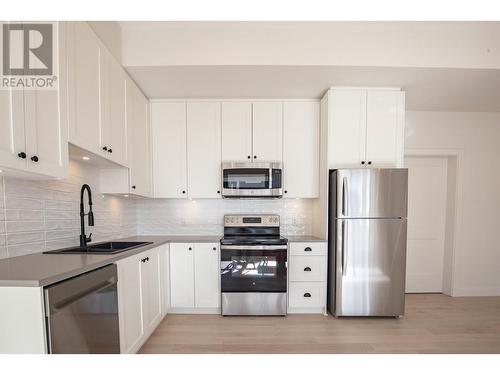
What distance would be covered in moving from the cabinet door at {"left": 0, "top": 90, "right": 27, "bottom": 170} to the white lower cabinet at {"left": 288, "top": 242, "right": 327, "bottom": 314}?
7.24ft

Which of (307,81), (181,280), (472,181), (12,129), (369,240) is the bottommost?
(181,280)

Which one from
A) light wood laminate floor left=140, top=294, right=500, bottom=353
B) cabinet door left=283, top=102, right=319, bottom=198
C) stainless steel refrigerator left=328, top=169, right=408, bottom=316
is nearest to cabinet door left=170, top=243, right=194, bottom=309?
light wood laminate floor left=140, top=294, right=500, bottom=353

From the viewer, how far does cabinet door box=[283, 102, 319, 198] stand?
2.63m

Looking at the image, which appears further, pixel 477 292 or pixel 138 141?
pixel 477 292

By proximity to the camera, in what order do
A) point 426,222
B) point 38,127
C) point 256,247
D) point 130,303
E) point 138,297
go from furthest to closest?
point 426,222
point 256,247
point 138,297
point 130,303
point 38,127

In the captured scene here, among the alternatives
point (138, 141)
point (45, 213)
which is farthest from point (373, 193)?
point (45, 213)

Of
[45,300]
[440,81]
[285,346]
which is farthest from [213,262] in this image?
[440,81]

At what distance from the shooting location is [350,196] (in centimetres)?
222

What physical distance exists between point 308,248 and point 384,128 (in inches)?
60.2

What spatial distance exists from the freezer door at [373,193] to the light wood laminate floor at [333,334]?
110cm

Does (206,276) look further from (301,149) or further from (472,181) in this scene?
(472,181)

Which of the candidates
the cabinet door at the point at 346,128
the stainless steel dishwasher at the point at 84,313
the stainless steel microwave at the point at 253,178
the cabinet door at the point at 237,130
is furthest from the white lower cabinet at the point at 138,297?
the cabinet door at the point at 346,128

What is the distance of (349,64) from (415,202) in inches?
87.8

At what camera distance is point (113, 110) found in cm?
186
